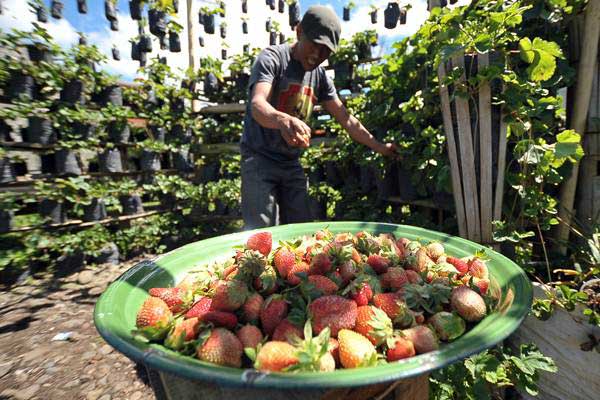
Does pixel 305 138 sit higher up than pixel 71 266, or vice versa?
pixel 305 138

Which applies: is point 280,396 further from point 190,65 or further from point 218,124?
point 190,65

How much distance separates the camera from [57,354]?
2.21 meters

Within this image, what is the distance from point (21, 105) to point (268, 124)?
3282mm

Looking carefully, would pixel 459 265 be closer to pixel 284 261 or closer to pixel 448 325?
pixel 448 325

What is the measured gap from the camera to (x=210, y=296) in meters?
0.97

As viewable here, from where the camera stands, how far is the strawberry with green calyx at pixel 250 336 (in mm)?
801

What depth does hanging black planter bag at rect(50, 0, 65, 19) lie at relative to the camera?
23.7 feet

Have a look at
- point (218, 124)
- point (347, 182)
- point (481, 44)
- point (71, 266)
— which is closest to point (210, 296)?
point (481, 44)

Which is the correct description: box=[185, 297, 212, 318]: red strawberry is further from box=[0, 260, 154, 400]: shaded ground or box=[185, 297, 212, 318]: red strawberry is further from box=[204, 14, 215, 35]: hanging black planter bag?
box=[204, 14, 215, 35]: hanging black planter bag

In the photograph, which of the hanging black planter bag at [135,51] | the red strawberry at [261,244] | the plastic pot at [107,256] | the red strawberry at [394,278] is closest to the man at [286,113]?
the red strawberry at [261,244]

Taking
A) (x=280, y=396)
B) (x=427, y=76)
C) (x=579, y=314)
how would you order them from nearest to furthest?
(x=280, y=396) < (x=579, y=314) < (x=427, y=76)

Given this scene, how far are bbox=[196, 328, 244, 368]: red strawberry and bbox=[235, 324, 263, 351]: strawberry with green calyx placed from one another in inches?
1.0

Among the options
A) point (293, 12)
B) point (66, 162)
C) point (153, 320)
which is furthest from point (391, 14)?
point (153, 320)

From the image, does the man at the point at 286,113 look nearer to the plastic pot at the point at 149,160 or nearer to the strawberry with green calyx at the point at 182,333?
the strawberry with green calyx at the point at 182,333
